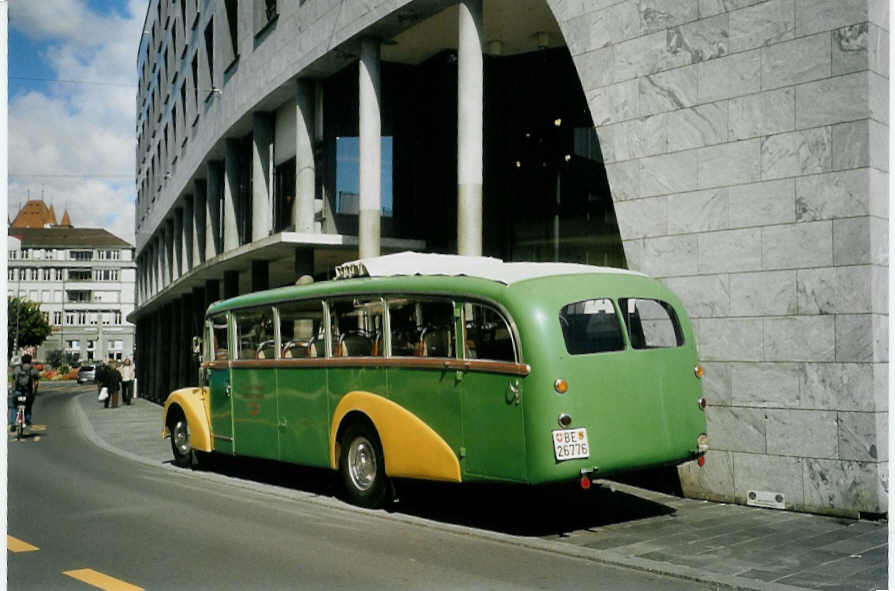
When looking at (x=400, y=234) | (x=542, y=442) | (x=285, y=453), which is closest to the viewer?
(x=542, y=442)

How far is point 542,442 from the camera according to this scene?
27.6ft

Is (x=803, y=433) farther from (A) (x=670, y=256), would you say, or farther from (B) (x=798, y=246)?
(A) (x=670, y=256)

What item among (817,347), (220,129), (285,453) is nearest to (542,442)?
(817,347)

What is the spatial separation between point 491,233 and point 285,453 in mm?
7691

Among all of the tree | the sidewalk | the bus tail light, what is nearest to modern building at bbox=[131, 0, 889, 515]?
the sidewalk

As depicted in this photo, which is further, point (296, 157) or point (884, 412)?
point (296, 157)

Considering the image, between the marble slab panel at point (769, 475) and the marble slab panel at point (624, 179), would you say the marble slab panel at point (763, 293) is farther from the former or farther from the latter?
the marble slab panel at point (624, 179)

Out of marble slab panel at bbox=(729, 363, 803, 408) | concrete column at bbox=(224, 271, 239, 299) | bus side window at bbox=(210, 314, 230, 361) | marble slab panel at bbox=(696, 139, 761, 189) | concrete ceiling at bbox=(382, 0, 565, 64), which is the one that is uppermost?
concrete ceiling at bbox=(382, 0, 565, 64)

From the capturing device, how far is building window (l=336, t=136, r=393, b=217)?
20.1 m

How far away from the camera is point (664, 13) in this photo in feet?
36.6

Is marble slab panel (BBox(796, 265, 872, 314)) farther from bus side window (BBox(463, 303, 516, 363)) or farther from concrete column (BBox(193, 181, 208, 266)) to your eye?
concrete column (BBox(193, 181, 208, 266))

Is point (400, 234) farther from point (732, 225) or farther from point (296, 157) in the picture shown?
point (732, 225)

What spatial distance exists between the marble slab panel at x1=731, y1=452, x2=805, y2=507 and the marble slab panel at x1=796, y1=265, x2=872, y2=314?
1646 mm

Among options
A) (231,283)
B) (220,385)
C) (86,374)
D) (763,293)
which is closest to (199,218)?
(231,283)
